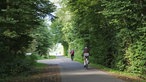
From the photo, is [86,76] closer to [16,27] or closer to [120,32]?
[16,27]

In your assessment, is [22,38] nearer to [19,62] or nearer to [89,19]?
[19,62]

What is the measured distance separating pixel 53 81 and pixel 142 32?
6583 mm

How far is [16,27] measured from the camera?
65.9 ft

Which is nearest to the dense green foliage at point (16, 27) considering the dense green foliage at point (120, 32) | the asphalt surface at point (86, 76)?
the asphalt surface at point (86, 76)

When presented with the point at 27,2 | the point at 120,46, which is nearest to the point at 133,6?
the point at 120,46

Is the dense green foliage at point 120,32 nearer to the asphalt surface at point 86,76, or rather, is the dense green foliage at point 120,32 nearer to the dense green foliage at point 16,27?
the asphalt surface at point 86,76

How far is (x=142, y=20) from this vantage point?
21.2 metres

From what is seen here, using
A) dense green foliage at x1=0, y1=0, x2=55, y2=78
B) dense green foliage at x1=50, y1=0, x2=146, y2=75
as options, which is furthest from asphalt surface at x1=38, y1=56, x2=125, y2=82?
dense green foliage at x1=0, y1=0, x2=55, y2=78

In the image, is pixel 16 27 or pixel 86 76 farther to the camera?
pixel 16 27

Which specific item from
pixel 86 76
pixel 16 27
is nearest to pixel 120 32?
pixel 86 76

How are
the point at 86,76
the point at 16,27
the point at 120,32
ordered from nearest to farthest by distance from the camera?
the point at 86,76 < the point at 16,27 < the point at 120,32

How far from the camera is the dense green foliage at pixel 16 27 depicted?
772 inches

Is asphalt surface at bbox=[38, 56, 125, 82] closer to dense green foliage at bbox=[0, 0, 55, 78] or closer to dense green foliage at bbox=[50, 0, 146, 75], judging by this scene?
dense green foliage at bbox=[50, 0, 146, 75]

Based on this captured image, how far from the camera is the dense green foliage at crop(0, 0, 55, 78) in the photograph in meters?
19.6
